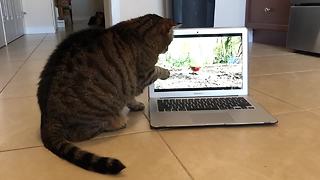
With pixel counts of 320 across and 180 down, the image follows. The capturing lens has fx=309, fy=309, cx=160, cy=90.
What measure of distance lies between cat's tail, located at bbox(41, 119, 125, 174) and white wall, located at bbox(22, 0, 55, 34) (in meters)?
3.95

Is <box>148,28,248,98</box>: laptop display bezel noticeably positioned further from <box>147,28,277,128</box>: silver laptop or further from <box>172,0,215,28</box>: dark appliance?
<box>172,0,215,28</box>: dark appliance

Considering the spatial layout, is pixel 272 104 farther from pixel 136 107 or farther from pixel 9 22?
pixel 9 22

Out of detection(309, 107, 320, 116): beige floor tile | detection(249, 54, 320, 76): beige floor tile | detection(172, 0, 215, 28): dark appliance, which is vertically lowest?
detection(309, 107, 320, 116): beige floor tile

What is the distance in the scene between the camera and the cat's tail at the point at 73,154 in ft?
2.20

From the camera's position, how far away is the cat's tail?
26.4 inches

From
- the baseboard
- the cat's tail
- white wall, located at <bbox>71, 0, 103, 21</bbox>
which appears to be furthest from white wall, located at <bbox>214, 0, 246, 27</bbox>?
white wall, located at <bbox>71, 0, 103, 21</bbox>

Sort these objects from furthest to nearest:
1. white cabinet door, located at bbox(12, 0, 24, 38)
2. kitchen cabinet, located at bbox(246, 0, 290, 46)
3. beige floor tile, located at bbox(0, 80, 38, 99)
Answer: white cabinet door, located at bbox(12, 0, 24, 38)
kitchen cabinet, located at bbox(246, 0, 290, 46)
beige floor tile, located at bbox(0, 80, 38, 99)

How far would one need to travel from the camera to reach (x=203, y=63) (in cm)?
109

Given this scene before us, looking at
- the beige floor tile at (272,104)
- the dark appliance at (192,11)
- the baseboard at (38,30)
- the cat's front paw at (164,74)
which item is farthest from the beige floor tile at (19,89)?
the baseboard at (38,30)

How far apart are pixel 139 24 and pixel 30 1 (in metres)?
3.90

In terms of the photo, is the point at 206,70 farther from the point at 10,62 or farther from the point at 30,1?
the point at 30,1

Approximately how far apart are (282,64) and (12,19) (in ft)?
9.90

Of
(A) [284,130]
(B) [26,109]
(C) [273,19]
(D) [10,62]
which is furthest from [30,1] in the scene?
(A) [284,130]

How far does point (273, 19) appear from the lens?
2432 mm
